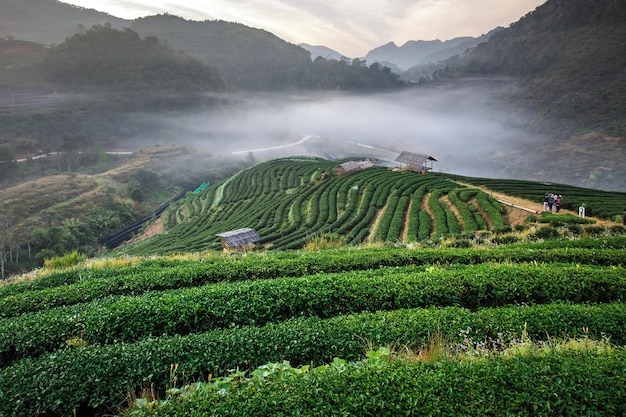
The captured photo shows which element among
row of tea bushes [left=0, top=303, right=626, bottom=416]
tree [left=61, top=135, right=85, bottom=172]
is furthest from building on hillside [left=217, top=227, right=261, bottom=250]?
tree [left=61, top=135, right=85, bottom=172]

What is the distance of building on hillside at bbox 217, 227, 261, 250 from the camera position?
2977 centimetres

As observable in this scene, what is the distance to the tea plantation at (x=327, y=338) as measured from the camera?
183 inches

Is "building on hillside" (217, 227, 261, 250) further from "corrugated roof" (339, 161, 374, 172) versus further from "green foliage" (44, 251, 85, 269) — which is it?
"corrugated roof" (339, 161, 374, 172)

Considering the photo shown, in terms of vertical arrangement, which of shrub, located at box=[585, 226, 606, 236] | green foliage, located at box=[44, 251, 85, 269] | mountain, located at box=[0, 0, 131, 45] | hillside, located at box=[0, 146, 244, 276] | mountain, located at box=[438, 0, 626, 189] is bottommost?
hillside, located at box=[0, 146, 244, 276]

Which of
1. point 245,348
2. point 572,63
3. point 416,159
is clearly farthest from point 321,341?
point 572,63

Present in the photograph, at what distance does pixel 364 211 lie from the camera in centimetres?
3316

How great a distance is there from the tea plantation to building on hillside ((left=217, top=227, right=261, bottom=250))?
15.8 m

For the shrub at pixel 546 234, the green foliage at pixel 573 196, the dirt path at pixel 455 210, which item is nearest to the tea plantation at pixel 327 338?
the shrub at pixel 546 234

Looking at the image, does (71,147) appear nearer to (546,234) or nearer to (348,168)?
(348,168)

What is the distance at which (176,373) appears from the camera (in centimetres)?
620

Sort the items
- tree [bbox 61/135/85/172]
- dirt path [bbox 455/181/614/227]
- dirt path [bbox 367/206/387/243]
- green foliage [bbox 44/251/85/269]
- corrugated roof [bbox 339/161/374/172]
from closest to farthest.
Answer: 1. green foliage [bbox 44/251/85/269]
2. dirt path [bbox 455/181/614/227]
3. dirt path [bbox 367/206/387/243]
4. corrugated roof [bbox 339/161/374/172]
5. tree [bbox 61/135/85/172]

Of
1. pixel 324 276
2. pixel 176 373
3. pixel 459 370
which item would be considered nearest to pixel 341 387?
pixel 459 370

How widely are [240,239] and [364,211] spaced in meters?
12.0

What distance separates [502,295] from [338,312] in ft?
14.1
